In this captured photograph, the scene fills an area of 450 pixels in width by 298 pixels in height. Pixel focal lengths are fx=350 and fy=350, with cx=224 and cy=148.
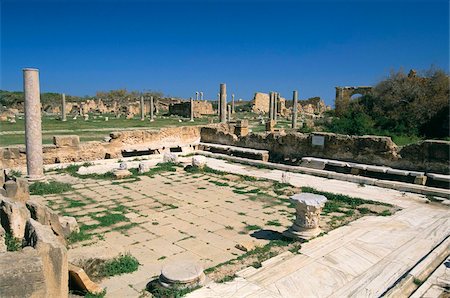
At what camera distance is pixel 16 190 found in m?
7.00

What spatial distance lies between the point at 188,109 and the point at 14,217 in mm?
36325

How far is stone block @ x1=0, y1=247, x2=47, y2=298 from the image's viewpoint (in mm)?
2986

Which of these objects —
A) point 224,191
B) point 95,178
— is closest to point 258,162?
point 224,191

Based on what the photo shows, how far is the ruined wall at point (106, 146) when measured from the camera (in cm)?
1188

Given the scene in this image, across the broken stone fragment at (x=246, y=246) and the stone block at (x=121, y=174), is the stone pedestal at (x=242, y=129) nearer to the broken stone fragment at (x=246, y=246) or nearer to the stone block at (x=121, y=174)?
the stone block at (x=121, y=174)

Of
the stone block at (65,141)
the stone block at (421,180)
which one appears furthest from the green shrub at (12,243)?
the stone block at (421,180)

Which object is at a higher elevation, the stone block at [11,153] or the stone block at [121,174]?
the stone block at [11,153]

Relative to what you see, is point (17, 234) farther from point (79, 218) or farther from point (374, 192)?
point (374, 192)

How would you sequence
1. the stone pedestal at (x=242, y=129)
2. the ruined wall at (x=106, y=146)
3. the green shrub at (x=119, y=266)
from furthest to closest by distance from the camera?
the stone pedestal at (x=242, y=129), the ruined wall at (x=106, y=146), the green shrub at (x=119, y=266)

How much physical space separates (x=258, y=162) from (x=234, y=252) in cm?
800

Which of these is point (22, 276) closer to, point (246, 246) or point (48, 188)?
point (246, 246)

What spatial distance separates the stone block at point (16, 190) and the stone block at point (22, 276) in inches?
164

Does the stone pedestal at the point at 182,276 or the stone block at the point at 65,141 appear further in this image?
the stone block at the point at 65,141

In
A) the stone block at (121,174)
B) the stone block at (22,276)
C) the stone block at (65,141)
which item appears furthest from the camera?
the stone block at (65,141)
